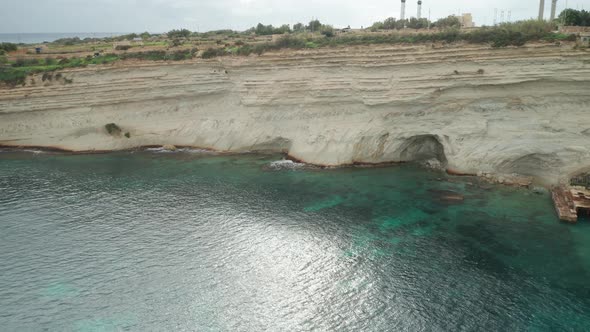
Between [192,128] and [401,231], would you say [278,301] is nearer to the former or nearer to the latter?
[401,231]

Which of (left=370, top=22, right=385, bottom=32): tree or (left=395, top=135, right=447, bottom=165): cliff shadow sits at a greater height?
(left=370, top=22, right=385, bottom=32): tree

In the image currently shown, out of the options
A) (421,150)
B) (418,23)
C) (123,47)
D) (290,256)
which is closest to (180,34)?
(123,47)

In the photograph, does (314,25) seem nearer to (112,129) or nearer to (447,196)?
(112,129)

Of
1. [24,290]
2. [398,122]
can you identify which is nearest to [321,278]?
[24,290]

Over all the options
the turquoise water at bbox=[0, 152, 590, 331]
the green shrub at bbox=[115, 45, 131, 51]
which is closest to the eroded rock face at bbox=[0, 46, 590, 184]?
the turquoise water at bbox=[0, 152, 590, 331]

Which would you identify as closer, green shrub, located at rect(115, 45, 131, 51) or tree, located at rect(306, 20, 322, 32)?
green shrub, located at rect(115, 45, 131, 51)

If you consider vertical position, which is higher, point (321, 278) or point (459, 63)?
point (459, 63)

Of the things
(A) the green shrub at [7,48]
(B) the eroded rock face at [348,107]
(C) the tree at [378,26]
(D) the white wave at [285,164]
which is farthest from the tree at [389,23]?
(A) the green shrub at [7,48]

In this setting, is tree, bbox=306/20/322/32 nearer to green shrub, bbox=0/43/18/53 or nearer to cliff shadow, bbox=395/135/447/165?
cliff shadow, bbox=395/135/447/165
